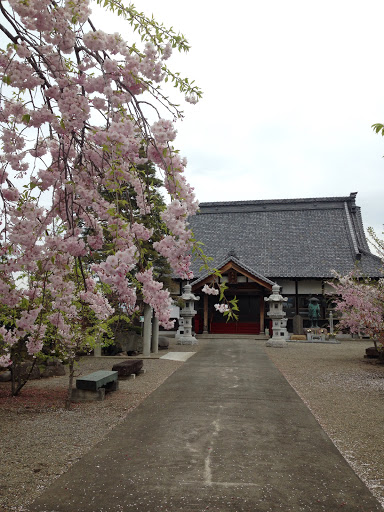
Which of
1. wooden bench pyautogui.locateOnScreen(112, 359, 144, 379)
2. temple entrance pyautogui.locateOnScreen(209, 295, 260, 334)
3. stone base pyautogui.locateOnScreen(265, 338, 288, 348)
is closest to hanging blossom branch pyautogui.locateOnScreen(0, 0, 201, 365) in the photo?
wooden bench pyautogui.locateOnScreen(112, 359, 144, 379)

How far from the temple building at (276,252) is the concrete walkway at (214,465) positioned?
16143 millimetres

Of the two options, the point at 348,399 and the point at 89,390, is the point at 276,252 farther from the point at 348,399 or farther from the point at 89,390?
the point at 89,390

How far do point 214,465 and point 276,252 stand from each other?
2273 centimetres

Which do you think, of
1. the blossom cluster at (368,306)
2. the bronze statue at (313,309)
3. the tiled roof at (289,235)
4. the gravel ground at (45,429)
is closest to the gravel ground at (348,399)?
the blossom cluster at (368,306)

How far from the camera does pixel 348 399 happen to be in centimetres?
842

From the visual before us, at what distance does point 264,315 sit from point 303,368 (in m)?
12.6

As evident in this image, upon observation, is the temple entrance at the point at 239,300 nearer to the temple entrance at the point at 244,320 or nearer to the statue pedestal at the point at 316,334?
the temple entrance at the point at 244,320

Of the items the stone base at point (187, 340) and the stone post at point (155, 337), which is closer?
the stone post at point (155, 337)

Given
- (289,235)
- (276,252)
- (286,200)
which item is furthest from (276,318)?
(286,200)

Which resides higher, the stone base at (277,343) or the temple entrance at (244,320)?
the temple entrance at (244,320)

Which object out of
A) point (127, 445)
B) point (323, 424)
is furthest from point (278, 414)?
point (127, 445)

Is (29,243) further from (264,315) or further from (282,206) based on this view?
(282,206)

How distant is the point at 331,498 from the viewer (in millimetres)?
3975

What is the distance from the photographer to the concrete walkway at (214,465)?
3847 mm
